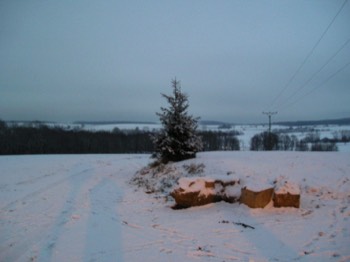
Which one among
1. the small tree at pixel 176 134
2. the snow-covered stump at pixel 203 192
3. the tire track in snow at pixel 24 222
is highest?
the small tree at pixel 176 134

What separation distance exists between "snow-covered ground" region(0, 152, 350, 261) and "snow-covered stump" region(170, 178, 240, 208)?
41 centimetres

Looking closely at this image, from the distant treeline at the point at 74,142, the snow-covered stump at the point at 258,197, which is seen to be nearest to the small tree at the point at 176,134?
the snow-covered stump at the point at 258,197

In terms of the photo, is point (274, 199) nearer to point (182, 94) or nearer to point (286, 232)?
point (286, 232)

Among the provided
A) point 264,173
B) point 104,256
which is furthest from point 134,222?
point 264,173

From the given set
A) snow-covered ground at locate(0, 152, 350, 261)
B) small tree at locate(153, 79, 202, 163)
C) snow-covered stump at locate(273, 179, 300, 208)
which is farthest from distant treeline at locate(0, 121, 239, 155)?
snow-covered stump at locate(273, 179, 300, 208)

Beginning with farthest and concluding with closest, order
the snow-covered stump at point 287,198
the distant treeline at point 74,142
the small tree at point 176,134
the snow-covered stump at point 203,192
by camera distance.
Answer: the distant treeline at point 74,142, the small tree at point 176,134, the snow-covered stump at point 203,192, the snow-covered stump at point 287,198

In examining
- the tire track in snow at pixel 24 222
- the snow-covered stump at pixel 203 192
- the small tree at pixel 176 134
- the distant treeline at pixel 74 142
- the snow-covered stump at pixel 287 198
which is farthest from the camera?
the distant treeline at pixel 74 142

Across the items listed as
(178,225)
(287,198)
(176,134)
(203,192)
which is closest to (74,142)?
(176,134)

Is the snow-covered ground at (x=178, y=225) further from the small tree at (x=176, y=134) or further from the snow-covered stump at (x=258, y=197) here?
the small tree at (x=176, y=134)

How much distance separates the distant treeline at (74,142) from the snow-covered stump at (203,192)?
53.9 metres

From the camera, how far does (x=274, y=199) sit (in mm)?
9711

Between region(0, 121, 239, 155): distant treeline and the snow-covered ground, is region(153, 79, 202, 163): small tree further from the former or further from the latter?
region(0, 121, 239, 155): distant treeline

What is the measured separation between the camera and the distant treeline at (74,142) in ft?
217

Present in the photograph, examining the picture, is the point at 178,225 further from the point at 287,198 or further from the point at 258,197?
the point at 287,198
